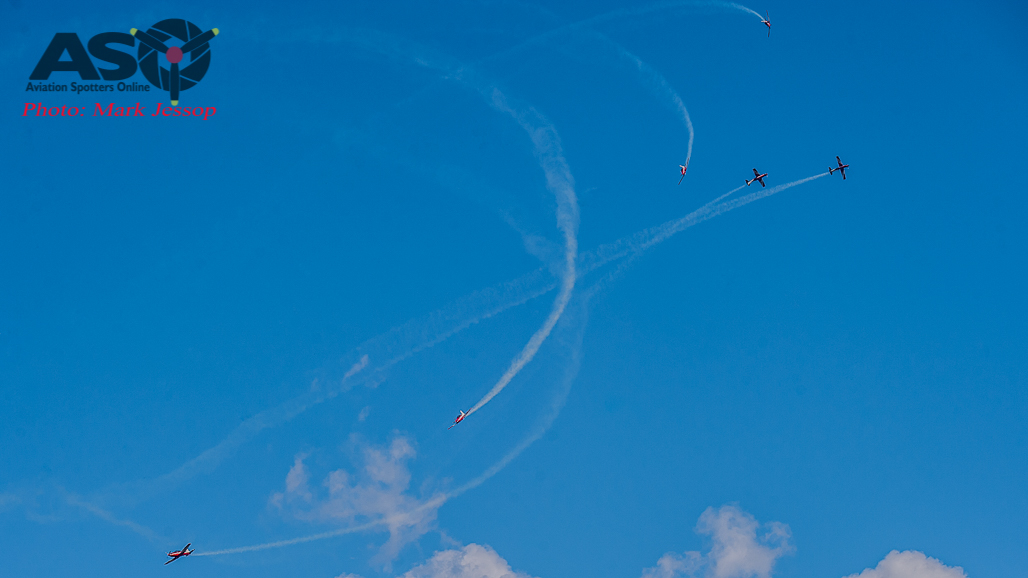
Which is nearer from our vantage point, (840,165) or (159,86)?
(159,86)

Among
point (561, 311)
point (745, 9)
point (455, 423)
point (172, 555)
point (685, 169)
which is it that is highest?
point (745, 9)

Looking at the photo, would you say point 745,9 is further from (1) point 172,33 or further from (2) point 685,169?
(1) point 172,33

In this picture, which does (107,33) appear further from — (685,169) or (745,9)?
(745,9)

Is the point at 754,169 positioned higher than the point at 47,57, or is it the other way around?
the point at 47,57

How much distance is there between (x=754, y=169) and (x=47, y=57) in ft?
243

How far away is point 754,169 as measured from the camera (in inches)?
2950

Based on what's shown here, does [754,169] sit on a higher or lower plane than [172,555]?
higher

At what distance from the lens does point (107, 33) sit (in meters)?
68.5

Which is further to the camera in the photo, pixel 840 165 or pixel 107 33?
pixel 840 165

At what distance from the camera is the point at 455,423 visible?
7275cm

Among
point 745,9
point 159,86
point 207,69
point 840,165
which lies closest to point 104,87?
point 159,86

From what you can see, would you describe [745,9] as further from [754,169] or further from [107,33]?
[107,33]

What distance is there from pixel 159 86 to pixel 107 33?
6727 mm

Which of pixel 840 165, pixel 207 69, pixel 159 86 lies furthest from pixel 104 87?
pixel 840 165
